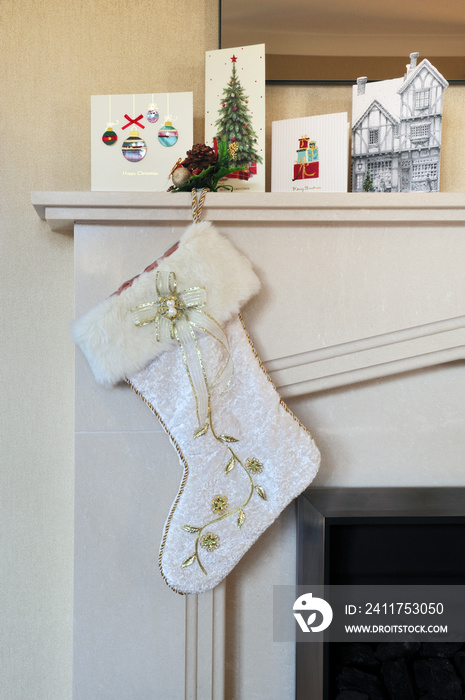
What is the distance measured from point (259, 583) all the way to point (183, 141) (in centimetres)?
91

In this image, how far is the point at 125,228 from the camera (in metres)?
1.11

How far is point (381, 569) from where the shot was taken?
3.70ft

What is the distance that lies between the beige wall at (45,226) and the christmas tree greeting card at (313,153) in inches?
5.7

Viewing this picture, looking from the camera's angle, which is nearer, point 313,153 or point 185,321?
point 185,321

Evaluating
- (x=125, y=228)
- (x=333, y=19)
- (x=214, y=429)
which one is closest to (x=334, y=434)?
(x=214, y=429)

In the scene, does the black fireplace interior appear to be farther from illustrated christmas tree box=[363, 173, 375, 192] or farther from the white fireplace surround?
illustrated christmas tree box=[363, 173, 375, 192]

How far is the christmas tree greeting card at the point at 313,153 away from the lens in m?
1.19

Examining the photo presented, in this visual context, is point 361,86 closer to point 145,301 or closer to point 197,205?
point 197,205

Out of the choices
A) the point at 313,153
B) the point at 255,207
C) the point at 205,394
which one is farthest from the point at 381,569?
the point at 313,153

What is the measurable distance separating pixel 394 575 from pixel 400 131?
2.83 ft

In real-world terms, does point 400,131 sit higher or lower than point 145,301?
higher

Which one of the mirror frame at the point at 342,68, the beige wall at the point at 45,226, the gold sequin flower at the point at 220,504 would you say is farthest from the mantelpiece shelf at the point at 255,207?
the gold sequin flower at the point at 220,504

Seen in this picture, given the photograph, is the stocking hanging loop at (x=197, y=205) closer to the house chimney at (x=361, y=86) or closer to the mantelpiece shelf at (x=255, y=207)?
the mantelpiece shelf at (x=255, y=207)

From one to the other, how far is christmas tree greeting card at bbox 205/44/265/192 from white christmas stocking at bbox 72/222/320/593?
21 centimetres
